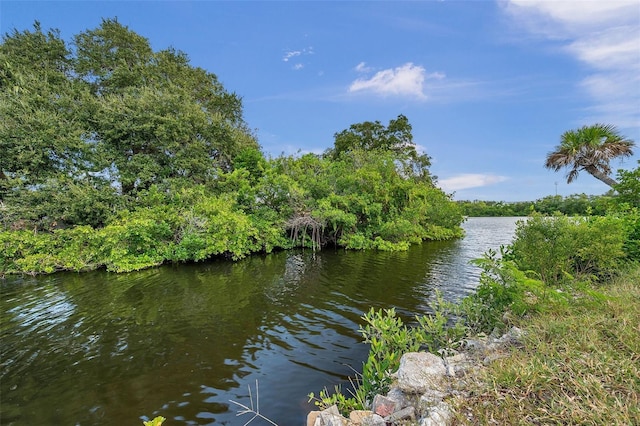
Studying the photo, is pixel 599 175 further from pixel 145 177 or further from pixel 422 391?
pixel 145 177

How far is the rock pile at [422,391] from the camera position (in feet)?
9.75

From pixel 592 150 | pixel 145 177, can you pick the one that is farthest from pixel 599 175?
pixel 145 177

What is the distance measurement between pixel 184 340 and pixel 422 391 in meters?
5.51

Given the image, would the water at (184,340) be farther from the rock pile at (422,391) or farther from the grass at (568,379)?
the grass at (568,379)

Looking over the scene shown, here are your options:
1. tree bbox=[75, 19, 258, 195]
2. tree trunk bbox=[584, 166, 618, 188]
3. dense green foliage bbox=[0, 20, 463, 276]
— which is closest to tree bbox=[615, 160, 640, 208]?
tree trunk bbox=[584, 166, 618, 188]

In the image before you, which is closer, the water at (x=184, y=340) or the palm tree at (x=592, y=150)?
the water at (x=184, y=340)

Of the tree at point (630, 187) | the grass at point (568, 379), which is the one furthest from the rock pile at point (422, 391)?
the tree at point (630, 187)

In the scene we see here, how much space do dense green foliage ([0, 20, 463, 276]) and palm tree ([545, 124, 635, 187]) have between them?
10.0 metres

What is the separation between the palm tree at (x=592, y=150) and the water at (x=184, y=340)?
7.28 m

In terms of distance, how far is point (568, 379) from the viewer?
2.79 m

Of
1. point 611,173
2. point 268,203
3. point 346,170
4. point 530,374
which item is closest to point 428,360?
point 530,374

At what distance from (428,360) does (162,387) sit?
4317mm

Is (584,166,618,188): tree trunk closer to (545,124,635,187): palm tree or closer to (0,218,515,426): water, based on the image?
(545,124,635,187): palm tree

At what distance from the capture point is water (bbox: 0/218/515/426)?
449cm
